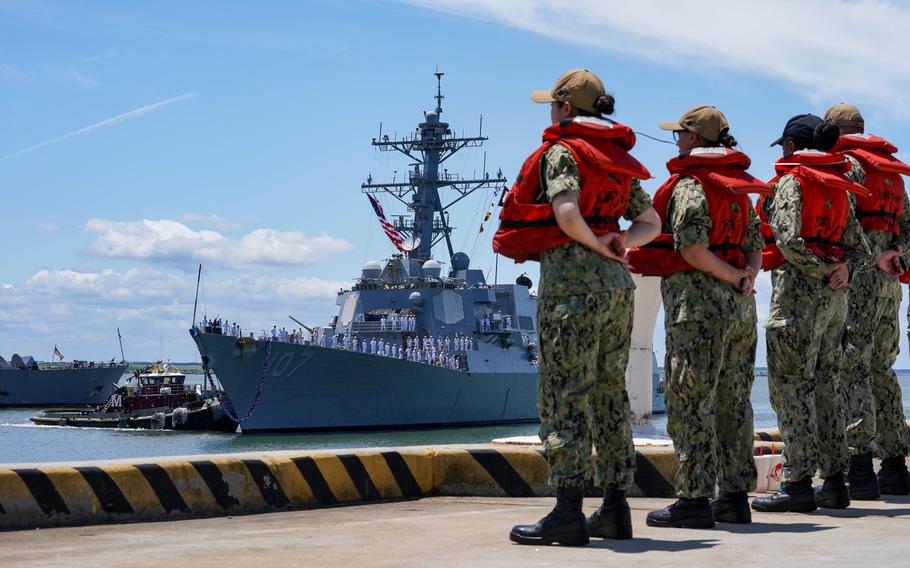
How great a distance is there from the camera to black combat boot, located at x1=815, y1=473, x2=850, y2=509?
5.18 metres

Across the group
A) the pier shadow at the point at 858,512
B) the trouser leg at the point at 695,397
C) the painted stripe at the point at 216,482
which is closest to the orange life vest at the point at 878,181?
the pier shadow at the point at 858,512

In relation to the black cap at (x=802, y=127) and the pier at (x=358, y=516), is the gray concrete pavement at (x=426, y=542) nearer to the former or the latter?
the pier at (x=358, y=516)

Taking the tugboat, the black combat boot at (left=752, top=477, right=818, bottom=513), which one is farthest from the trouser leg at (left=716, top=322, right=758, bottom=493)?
the tugboat

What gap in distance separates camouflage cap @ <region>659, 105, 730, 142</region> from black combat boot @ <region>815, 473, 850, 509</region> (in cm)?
153

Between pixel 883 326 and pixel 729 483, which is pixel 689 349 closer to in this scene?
pixel 729 483

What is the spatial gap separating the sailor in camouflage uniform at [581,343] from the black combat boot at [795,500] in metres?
1.19

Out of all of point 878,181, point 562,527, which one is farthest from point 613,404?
point 878,181

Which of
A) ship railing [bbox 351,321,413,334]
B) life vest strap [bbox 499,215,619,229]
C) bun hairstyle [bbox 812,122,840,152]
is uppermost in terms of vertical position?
ship railing [bbox 351,321,413,334]

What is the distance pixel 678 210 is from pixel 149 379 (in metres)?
43.6

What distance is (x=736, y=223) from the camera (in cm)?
473

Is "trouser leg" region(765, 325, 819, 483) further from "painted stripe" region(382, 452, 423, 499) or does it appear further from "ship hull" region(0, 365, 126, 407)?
"ship hull" region(0, 365, 126, 407)

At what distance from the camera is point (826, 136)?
5.36 meters

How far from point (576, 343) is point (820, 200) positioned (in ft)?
5.78

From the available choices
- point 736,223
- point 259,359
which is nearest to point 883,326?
point 736,223
